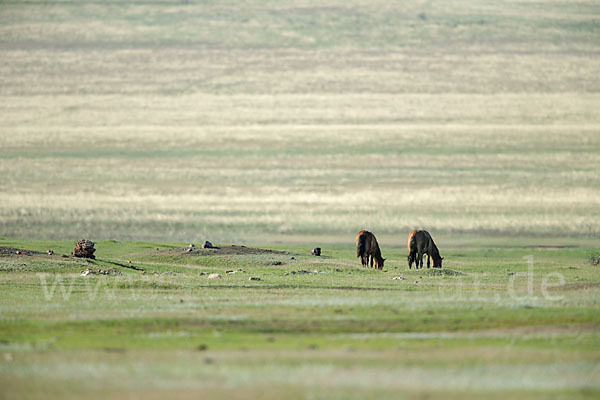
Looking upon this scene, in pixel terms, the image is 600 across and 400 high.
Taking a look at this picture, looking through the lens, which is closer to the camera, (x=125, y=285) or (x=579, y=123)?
(x=125, y=285)

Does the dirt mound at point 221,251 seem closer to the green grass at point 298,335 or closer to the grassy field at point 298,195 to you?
the grassy field at point 298,195

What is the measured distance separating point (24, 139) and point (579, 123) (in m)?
62.4

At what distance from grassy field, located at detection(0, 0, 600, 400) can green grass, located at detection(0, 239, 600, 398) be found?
91 mm

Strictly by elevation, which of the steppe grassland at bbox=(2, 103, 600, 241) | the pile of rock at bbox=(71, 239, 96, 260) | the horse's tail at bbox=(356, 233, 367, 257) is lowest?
the pile of rock at bbox=(71, 239, 96, 260)

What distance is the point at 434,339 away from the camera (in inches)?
720

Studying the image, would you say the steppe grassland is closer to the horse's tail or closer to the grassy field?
the grassy field

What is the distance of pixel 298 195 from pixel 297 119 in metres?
28.8

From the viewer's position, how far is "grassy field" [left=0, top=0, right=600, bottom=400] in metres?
15.8

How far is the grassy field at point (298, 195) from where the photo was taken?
15.8 meters

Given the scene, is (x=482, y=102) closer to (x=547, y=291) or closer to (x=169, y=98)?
(x=169, y=98)

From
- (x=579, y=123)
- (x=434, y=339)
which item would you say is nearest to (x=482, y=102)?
(x=579, y=123)

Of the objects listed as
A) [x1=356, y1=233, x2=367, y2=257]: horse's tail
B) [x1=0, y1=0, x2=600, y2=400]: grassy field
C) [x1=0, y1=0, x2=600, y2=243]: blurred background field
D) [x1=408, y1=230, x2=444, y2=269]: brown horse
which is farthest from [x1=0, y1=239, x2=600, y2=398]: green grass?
[x1=0, y1=0, x2=600, y2=243]: blurred background field

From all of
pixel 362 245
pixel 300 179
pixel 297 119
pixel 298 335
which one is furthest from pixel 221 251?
pixel 297 119

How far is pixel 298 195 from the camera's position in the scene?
8994 cm
